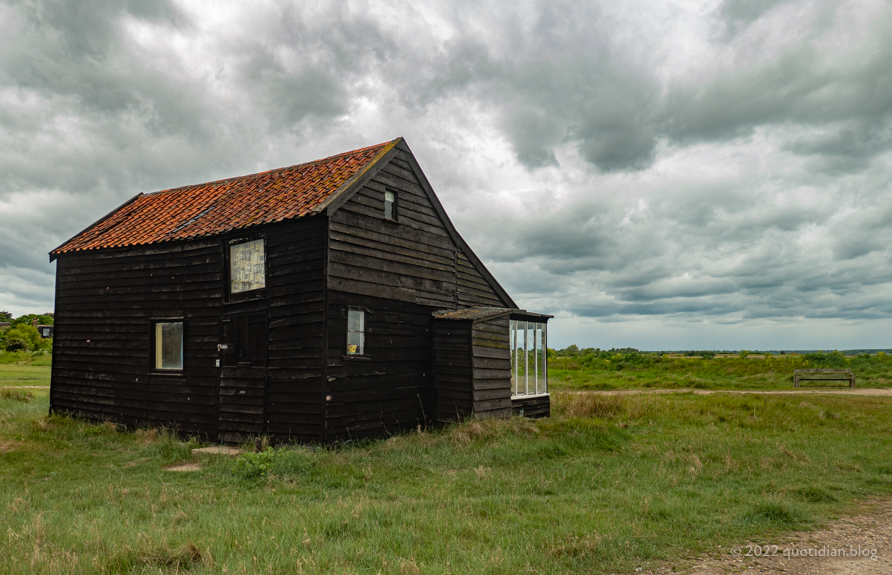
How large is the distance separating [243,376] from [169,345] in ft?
11.1

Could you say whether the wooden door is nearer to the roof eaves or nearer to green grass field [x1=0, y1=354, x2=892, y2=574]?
green grass field [x1=0, y1=354, x2=892, y2=574]

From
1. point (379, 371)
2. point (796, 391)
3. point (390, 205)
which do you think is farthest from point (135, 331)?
point (796, 391)

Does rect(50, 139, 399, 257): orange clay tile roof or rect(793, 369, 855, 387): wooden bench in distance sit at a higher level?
rect(50, 139, 399, 257): orange clay tile roof

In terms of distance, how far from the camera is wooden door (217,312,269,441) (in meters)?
12.7

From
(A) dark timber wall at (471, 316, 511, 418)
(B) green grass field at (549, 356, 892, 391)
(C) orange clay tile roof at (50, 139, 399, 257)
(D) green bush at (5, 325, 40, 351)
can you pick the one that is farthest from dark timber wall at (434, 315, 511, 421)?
(D) green bush at (5, 325, 40, 351)

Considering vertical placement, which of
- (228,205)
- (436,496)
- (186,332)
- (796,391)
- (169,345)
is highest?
(228,205)

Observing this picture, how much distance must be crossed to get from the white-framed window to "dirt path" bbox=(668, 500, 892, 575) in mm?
8719

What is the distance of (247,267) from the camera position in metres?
13.4

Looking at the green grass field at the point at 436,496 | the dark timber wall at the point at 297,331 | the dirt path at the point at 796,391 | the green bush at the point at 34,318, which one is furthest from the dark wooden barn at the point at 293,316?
the green bush at the point at 34,318

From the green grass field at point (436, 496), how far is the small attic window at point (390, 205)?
18.8 ft

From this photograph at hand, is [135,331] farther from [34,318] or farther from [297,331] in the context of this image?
[34,318]

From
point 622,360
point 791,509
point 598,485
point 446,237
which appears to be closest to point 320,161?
point 446,237

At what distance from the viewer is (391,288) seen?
46.1 feet

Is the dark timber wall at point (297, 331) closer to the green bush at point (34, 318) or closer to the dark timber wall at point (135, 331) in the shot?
the dark timber wall at point (135, 331)
